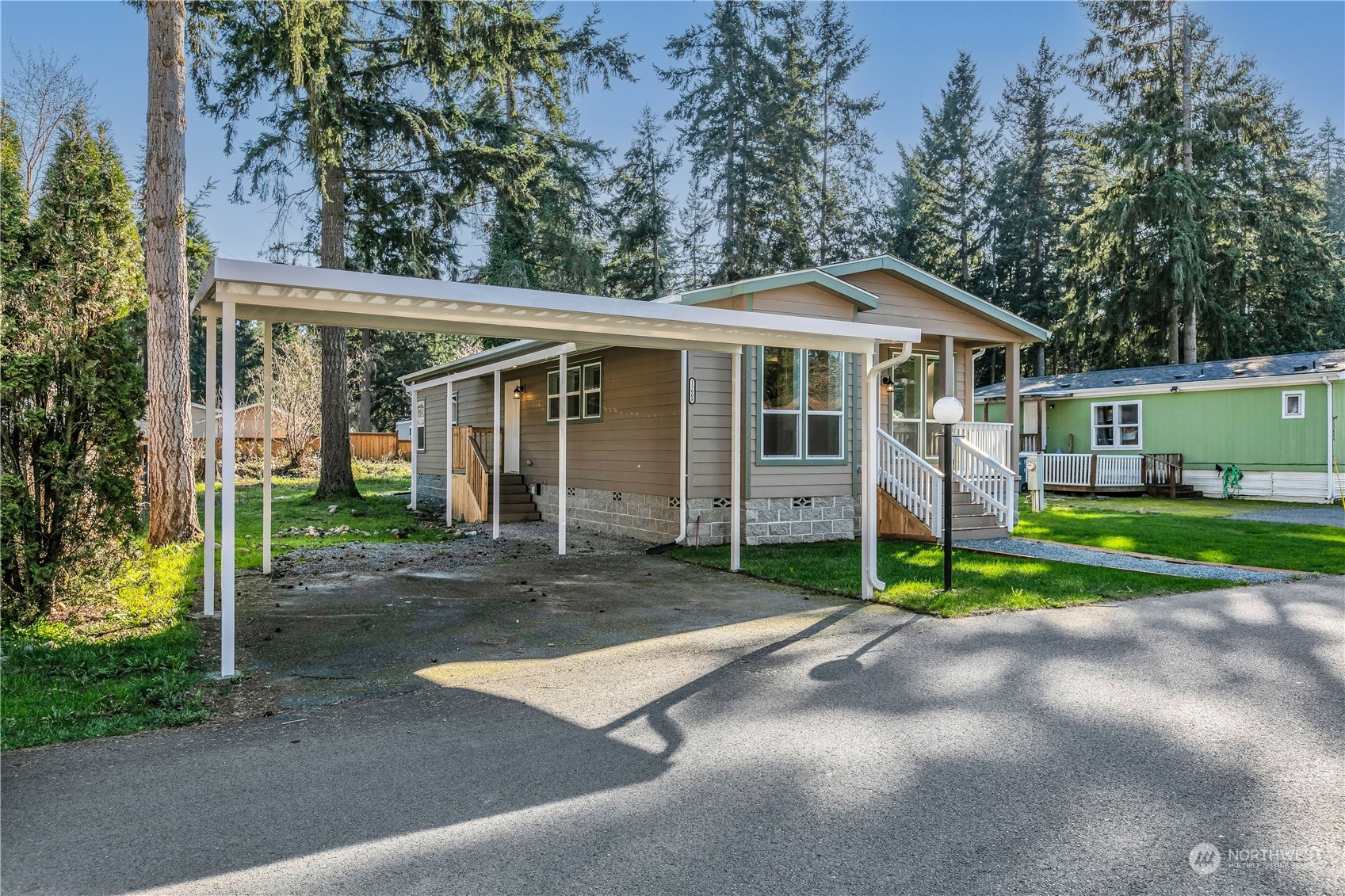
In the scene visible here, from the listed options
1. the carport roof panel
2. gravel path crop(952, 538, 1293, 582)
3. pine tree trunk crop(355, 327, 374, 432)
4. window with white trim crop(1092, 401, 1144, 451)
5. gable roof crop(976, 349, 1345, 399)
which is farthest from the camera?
pine tree trunk crop(355, 327, 374, 432)

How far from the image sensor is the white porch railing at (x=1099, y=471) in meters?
18.5

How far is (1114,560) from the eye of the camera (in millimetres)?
8883

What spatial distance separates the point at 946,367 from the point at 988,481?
1898mm

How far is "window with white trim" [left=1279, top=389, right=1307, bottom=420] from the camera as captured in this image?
16423 millimetres

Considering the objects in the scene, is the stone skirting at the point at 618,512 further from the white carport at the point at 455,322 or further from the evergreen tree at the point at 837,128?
the evergreen tree at the point at 837,128

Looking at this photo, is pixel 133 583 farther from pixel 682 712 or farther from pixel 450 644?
pixel 682 712

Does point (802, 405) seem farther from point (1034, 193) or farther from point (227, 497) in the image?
point (1034, 193)

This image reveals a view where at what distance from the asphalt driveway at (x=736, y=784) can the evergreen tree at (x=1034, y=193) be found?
2991 centimetres

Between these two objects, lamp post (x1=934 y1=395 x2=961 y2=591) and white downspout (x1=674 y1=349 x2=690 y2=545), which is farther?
white downspout (x1=674 y1=349 x2=690 y2=545)

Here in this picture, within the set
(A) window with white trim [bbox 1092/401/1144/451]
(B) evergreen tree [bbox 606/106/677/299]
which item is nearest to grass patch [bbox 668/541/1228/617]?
(A) window with white trim [bbox 1092/401/1144/451]

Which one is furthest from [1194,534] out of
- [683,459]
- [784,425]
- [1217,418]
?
[1217,418]

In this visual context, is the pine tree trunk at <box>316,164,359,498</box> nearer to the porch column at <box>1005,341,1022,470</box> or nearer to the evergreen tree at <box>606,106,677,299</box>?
the evergreen tree at <box>606,106,677,299</box>

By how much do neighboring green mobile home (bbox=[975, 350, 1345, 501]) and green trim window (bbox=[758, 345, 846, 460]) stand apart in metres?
11.9

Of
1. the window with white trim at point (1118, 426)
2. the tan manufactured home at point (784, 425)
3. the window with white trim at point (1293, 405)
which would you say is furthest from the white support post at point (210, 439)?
the window with white trim at point (1118, 426)
